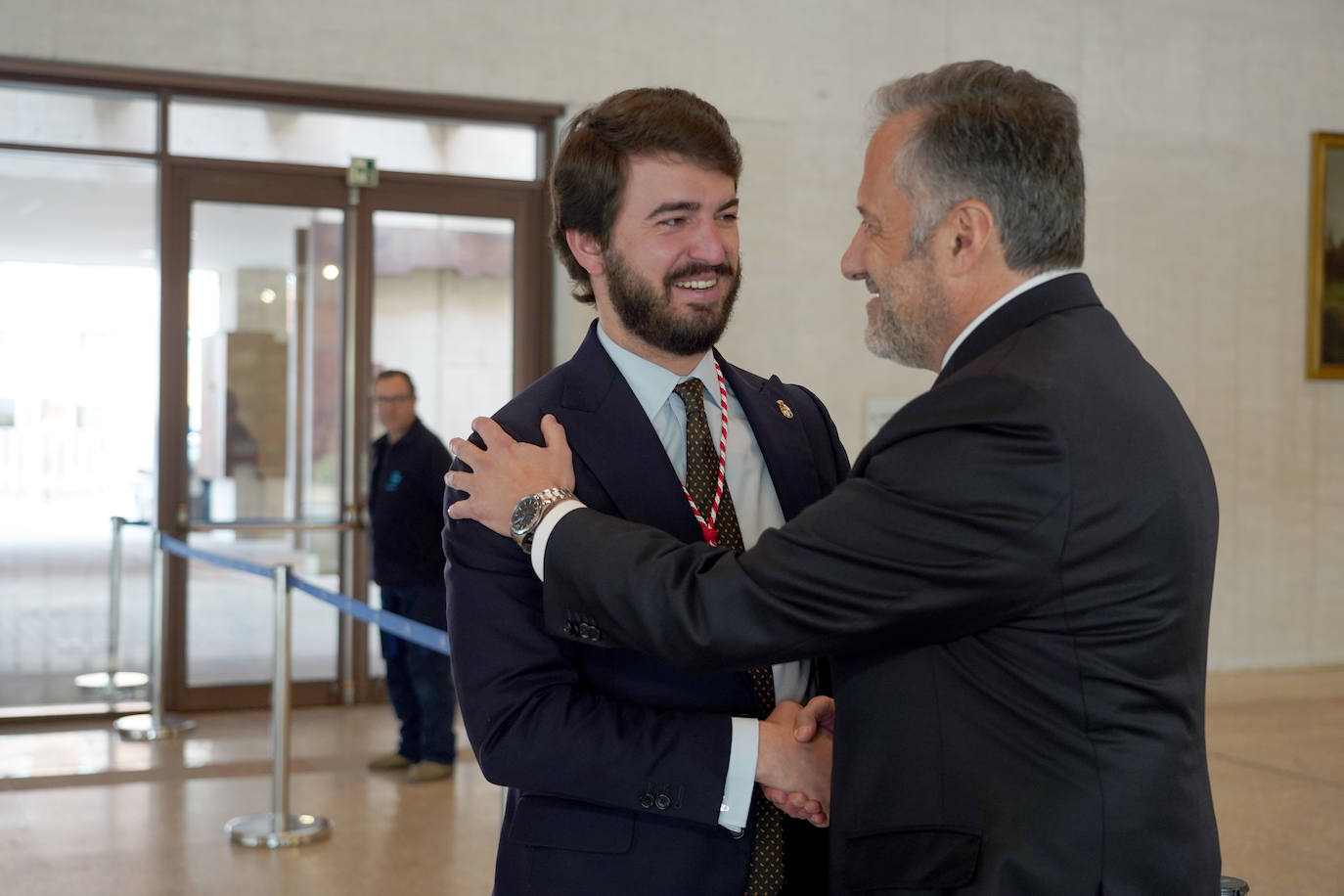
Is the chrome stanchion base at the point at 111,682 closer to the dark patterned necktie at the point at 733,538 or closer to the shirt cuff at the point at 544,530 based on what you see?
the dark patterned necktie at the point at 733,538

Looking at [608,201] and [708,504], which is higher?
[608,201]

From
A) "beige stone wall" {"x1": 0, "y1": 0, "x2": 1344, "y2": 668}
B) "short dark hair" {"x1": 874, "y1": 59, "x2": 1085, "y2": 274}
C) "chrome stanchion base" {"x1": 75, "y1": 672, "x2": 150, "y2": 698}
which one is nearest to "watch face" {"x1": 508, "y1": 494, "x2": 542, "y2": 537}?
"short dark hair" {"x1": 874, "y1": 59, "x2": 1085, "y2": 274}

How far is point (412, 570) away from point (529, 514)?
16.1 feet

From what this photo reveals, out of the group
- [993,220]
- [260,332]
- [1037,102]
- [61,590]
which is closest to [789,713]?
[993,220]

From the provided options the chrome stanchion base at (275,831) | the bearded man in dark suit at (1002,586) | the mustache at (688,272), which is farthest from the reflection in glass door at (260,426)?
the bearded man in dark suit at (1002,586)

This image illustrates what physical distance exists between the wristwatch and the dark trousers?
467 cm

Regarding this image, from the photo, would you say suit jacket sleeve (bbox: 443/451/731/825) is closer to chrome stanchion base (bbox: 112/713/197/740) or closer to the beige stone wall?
chrome stanchion base (bbox: 112/713/197/740)

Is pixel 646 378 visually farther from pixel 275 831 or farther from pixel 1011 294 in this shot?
pixel 275 831

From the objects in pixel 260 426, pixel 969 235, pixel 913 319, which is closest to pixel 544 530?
pixel 913 319

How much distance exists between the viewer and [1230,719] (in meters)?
7.83

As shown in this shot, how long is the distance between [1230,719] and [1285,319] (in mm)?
3224

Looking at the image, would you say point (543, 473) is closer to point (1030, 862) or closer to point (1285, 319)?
point (1030, 862)

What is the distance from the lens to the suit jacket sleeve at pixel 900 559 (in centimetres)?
145

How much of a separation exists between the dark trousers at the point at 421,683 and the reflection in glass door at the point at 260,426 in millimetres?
1513
